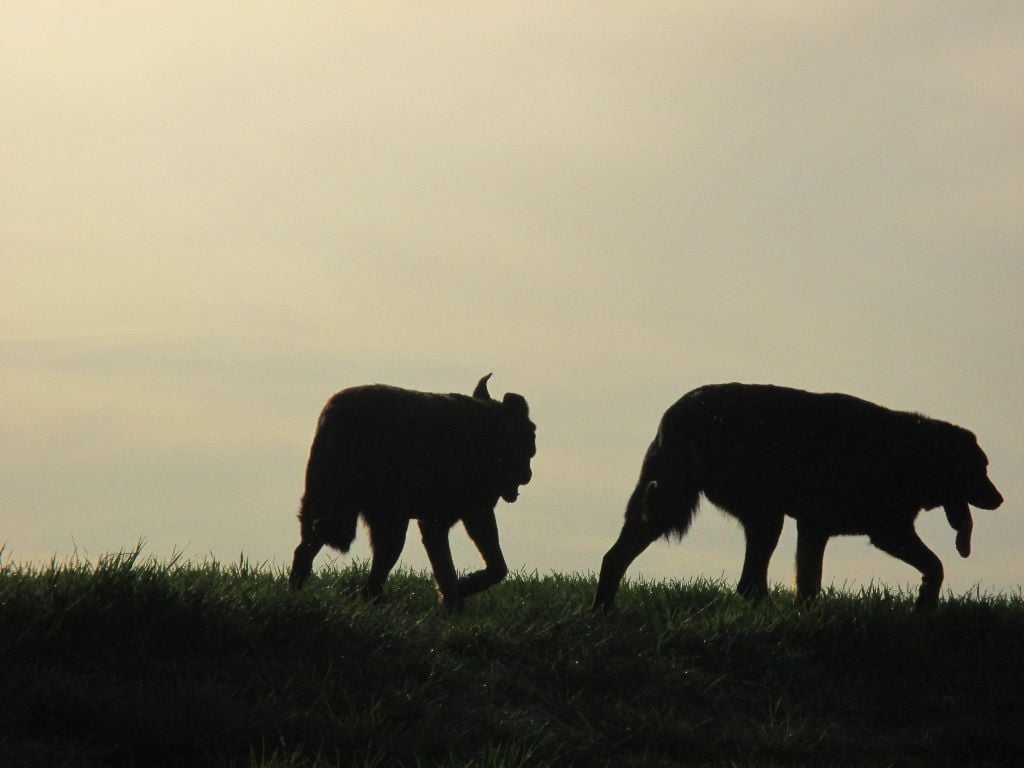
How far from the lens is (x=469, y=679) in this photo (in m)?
7.31

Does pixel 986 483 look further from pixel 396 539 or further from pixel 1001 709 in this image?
pixel 396 539

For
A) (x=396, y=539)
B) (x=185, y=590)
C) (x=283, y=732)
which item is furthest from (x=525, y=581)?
(x=283, y=732)

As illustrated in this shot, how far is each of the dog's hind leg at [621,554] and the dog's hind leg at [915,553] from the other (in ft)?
6.19

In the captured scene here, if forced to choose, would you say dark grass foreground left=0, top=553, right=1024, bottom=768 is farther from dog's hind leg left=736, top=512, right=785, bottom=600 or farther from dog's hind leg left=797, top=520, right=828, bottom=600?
dog's hind leg left=797, top=520, right=828, bottom=600

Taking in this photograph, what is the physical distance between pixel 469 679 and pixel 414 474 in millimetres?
1994

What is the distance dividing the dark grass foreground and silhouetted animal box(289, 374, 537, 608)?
38cm

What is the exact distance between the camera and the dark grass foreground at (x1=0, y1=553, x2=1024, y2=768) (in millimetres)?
6156

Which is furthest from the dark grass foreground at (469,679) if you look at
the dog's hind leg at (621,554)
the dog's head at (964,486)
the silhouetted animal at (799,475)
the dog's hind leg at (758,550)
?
the dog's head at (964,486)

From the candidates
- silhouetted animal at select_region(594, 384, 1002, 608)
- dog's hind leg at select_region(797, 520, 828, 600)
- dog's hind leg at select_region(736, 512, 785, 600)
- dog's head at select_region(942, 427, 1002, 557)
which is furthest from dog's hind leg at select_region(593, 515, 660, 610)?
dog's head at select_region(942, 427, 1002, 557)

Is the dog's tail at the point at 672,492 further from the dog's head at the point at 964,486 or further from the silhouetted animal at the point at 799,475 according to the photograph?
the dog's head at the point at 964,486

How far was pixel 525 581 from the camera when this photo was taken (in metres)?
10.3

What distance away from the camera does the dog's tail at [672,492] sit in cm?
930

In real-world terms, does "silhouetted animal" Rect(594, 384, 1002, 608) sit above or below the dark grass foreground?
above

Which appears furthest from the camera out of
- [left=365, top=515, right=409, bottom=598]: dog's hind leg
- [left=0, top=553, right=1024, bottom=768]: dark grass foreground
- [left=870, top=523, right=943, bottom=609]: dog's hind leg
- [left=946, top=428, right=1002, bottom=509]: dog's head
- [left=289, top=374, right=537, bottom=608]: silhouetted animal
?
[left=946, top=428, right=1002, bottom=509]: dog's head
